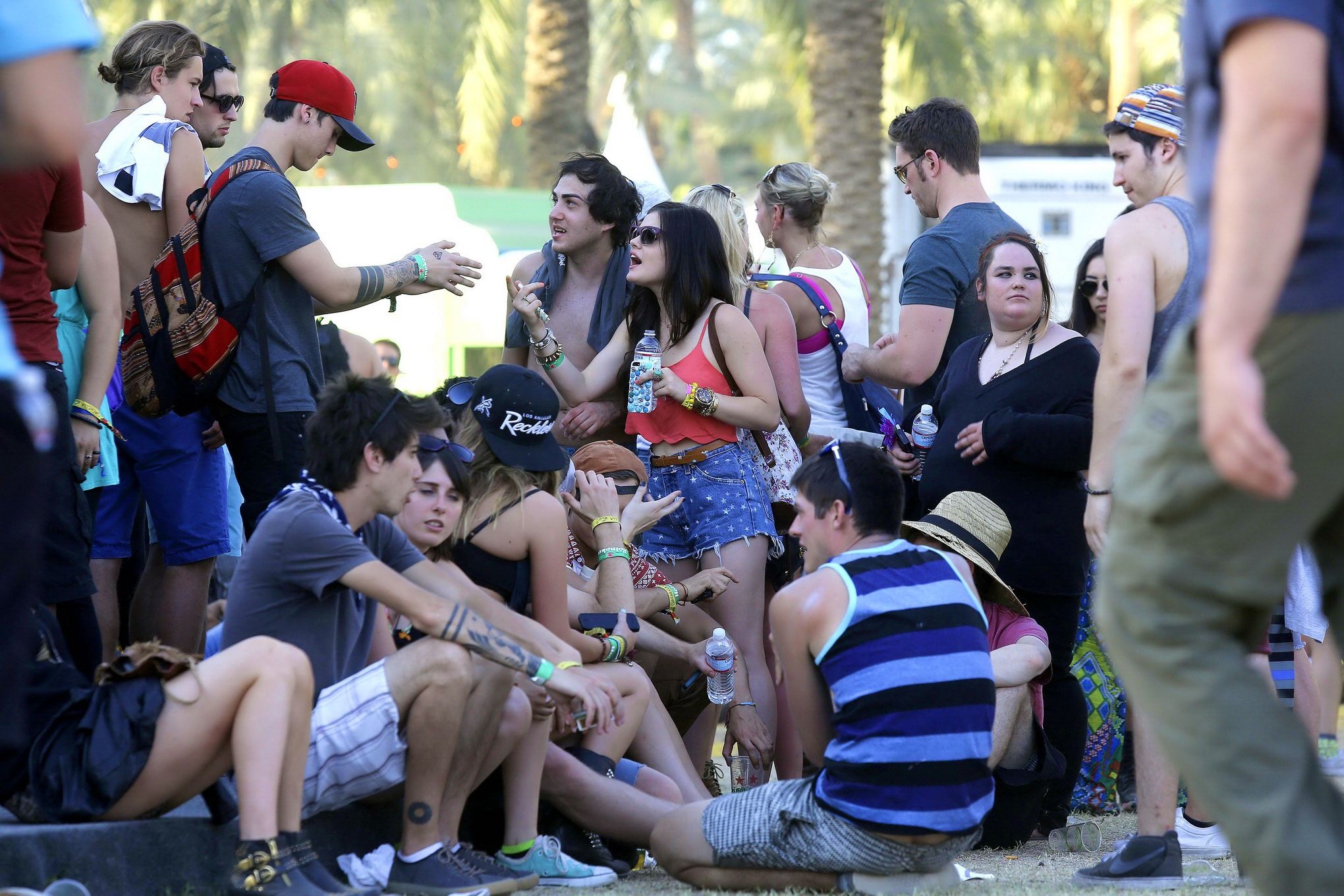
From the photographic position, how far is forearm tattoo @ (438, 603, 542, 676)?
379 cm

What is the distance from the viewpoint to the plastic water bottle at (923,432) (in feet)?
17.7

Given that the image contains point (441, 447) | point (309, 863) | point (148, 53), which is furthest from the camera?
point (148, 53)

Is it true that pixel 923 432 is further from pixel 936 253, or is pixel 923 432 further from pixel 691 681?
pixel 691 681

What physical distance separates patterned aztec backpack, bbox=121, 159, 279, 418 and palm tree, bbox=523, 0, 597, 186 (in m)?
11.5

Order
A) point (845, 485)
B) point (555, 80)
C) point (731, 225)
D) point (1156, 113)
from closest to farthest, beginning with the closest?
1. point (845, 485)
2. point (1156, 113)
3. point (731, 225)
4. point (555, 80)

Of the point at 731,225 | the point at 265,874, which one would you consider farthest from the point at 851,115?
the point at 265,874

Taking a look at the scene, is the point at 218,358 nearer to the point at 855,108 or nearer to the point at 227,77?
the point at 227,77

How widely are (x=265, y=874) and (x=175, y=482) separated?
6.51 feet

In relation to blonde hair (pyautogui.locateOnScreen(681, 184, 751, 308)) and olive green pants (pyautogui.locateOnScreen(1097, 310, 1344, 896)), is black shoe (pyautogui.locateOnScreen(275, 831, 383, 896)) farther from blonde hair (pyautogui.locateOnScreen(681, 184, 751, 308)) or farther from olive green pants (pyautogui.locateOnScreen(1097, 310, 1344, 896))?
blonde hair (pyautogui.locateOnScreen(681, 184, 751, 308))

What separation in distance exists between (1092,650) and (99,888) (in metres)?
3.54

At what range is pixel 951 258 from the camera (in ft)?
18.3

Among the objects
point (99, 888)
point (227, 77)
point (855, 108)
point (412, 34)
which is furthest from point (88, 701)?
point (412, 34)

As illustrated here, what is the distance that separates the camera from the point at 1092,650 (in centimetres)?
552

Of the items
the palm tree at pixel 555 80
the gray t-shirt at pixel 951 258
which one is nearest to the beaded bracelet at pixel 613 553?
the gray t-shirt at pixel 951 258
